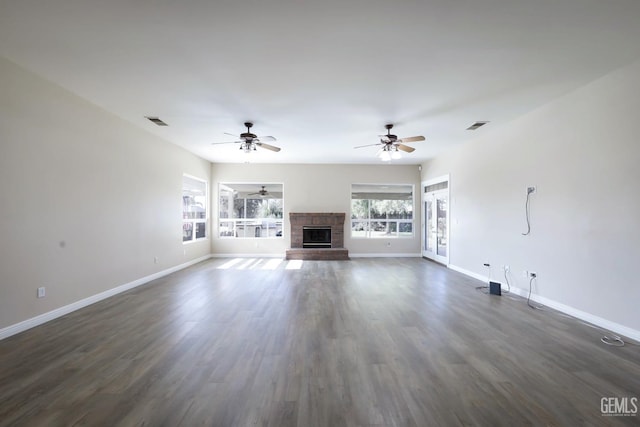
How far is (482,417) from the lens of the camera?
170 centimetres

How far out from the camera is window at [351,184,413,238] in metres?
8.28

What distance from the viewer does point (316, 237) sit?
815 cm

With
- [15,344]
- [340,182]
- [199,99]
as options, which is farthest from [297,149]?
[15,344]

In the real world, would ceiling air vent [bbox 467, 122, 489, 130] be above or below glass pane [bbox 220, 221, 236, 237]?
above

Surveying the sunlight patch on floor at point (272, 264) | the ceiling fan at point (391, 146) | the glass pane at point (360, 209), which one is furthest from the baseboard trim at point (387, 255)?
the ceiling fan at point (391, 146)

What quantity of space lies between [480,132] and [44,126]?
255 inches

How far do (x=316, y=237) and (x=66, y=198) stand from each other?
225 inches

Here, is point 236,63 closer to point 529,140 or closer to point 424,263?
point 529,140

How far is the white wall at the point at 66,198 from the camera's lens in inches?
112

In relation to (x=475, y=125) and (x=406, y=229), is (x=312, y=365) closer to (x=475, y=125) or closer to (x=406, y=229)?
(x=475, y=125)

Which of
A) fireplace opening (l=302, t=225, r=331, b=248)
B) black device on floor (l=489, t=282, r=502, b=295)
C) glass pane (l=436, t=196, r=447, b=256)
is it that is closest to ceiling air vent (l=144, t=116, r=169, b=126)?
fireplace opening (l=302, t=225, r=331, b=248)

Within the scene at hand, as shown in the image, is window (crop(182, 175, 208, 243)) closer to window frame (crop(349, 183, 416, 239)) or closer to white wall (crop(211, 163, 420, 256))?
white wall (crop(211, 163, 420, 256))

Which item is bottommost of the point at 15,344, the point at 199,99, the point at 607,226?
the point at 15,344

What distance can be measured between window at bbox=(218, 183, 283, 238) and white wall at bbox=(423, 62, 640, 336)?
542 cm
